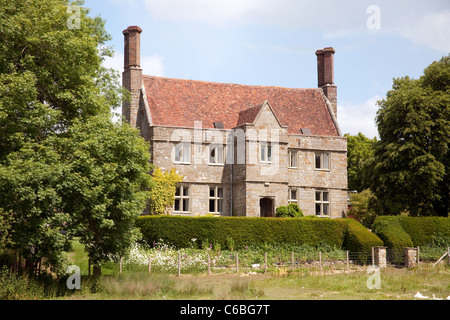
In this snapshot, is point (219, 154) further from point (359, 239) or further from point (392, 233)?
point (392, 233)

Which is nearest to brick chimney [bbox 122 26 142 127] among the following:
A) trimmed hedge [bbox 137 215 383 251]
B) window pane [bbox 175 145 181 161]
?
window pane [bbox 175 145 181 161]

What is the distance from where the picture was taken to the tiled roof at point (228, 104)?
46.1 metres

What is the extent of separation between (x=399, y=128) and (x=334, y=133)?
216 inches

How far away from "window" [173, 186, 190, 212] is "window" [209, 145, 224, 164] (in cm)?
295

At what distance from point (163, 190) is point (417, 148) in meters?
19.1

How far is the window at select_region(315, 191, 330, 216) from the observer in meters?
48.2

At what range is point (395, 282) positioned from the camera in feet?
85.4

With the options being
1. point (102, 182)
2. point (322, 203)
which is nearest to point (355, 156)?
point (322, 203)

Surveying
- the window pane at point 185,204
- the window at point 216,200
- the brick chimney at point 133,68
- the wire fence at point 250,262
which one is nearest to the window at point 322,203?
the window at point 216,200

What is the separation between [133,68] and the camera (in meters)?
46.2

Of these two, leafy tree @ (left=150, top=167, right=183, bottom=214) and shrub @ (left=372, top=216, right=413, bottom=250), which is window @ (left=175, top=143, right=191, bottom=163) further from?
shrub @ (left=372, top=216, right=413, bottom=250)

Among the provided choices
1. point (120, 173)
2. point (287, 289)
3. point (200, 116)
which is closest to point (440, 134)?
point (200, 116)

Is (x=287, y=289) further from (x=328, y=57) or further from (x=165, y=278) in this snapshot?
(x=328, y=57)

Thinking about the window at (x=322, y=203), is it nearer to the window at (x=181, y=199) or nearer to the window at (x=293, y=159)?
the window at (x=293, y=159)
